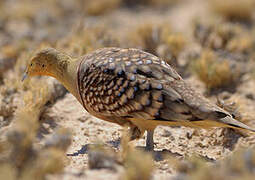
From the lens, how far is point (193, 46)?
350 inches

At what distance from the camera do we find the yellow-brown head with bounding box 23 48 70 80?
4660 millimetres

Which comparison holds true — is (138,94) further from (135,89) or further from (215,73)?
(215,73)

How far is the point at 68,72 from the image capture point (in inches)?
180

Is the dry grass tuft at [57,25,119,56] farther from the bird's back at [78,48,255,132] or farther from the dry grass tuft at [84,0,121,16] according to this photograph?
the dry grass tuft at [84,0,121,16]

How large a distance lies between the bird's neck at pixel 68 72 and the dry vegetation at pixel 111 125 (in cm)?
48

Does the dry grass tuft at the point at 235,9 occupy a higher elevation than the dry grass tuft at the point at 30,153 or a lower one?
higher

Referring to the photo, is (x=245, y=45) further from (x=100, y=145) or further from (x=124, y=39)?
(x=100, y=145)

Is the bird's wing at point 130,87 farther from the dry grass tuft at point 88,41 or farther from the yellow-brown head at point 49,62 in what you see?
the dry grass tuft at point 88,41

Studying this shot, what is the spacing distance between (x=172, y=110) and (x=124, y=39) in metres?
5.31

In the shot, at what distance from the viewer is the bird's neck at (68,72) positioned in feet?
14.6

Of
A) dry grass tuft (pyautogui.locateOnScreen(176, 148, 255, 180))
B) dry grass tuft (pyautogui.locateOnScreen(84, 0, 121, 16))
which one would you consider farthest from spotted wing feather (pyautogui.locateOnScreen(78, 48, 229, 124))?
dry grass tuft (pyautogui.locateOnScreen(84, 0, 121, 16))

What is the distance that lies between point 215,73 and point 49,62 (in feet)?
10.1

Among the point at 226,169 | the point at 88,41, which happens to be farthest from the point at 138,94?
the point at 88,41

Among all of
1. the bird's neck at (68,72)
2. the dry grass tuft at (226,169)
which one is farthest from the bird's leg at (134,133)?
the dry grass tuft at (226,169)
